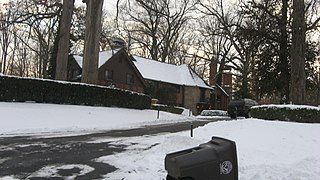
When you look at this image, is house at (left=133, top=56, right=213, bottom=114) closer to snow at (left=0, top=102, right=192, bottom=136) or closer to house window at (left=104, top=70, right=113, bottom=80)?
house window at (left=104, top=70, right=113, bottom=80)

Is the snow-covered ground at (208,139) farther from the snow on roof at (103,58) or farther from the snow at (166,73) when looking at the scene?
the snow at (166,73)

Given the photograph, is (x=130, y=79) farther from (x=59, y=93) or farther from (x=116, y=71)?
(x=59, y=93)

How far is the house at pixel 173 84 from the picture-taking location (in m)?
46.3

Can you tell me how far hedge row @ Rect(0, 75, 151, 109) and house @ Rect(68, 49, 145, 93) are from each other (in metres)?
15.0

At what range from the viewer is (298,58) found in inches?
759

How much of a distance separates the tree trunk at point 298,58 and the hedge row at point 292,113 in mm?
2845

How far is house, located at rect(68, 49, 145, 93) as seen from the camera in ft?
135

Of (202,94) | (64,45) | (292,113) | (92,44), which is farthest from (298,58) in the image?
(202,94)

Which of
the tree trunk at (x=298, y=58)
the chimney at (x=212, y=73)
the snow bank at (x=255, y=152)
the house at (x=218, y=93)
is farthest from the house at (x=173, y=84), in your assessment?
the snow bank at (x=255, y=152)

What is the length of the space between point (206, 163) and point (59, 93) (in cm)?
1872

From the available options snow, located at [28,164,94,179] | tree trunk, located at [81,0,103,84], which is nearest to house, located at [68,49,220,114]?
tree trunk, located at [81,0,103,84]

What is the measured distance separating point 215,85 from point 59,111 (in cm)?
4259

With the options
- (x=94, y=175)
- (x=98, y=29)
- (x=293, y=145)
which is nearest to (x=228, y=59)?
(x=98, y=29)

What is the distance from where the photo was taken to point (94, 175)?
6.73 m
